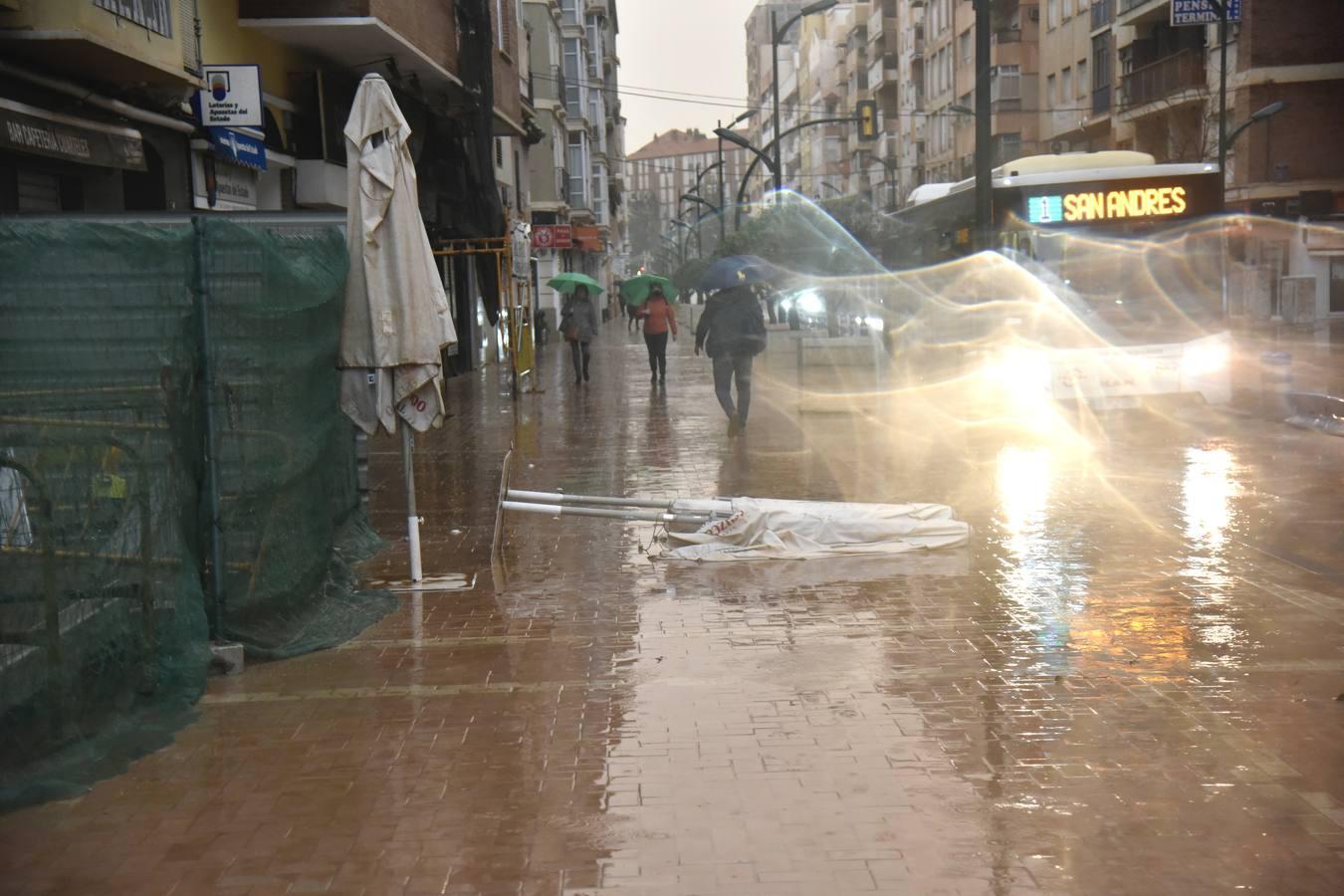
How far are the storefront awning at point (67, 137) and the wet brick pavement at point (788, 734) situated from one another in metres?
4.32

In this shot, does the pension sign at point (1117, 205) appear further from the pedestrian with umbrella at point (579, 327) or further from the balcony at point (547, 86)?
the balcony at point (547, 86)

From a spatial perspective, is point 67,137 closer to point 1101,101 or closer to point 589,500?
point 589,500

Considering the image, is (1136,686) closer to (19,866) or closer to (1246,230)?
(19,866)

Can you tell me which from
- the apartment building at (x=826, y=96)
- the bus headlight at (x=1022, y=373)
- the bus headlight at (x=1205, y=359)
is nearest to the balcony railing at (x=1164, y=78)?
the bus headlight at (x=1205, y=359)

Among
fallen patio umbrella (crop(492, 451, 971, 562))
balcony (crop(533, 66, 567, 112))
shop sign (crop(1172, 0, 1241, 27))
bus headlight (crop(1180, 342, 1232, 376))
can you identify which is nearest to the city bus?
bus headlight (crop(1180, 342, 1232, 376))

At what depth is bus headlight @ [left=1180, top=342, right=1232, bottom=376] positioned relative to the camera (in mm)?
17141

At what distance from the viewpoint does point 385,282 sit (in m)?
8.17

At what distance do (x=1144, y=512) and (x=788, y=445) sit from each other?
5.30 m

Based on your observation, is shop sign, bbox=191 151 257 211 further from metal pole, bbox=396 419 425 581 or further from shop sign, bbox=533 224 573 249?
shop sign, bbox=533 224 573 249

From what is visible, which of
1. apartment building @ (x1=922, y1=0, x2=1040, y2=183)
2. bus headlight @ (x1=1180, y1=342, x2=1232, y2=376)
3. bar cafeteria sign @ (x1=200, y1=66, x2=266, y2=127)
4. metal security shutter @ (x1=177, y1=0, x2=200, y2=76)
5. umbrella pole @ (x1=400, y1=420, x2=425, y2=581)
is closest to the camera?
umbrella pole @ (x1=400, y1=420, x2=425, y2=581)

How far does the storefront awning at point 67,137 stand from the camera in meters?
10.9

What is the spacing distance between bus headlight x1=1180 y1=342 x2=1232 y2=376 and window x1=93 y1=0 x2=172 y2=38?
37.0 feet

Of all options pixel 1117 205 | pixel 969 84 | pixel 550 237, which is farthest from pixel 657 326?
pixel 969 84

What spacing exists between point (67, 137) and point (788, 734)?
8.77 metres
